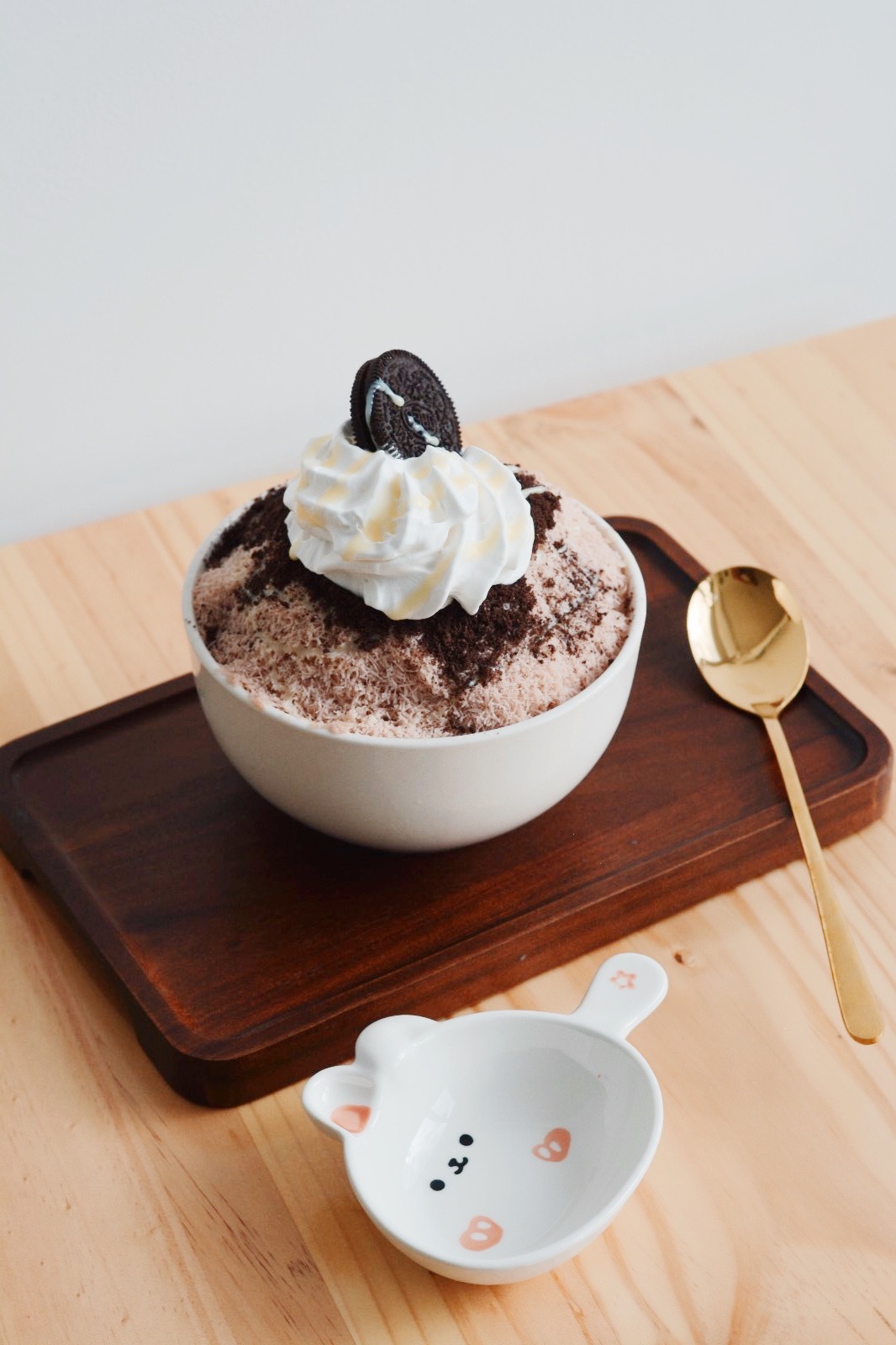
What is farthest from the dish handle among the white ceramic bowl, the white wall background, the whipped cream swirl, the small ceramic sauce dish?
the white wall background

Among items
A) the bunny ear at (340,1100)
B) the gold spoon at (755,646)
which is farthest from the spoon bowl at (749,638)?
the bunny ear at (340,1100)

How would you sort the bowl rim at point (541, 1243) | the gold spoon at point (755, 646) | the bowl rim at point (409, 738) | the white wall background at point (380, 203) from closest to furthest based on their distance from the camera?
the bowl rim at point (541, 1243) < the bowl rim at point (409, 738) < the gold spoon at point (755, 646) < the white wall background at point (380, 203)

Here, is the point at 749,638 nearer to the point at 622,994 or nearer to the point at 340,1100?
the point at 622,994

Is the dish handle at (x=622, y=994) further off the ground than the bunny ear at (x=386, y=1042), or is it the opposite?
the dish handle at (x=622, y=994)

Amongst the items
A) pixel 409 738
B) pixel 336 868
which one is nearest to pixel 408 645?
pixel 409 738

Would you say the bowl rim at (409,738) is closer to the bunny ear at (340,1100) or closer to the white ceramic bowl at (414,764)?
the white ceramic bowl at (414,764)

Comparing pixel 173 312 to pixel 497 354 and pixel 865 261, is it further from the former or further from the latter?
pixel 865 261

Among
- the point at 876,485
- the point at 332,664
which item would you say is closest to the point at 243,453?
the point at 876,485
